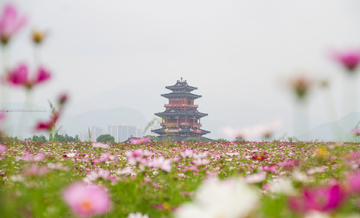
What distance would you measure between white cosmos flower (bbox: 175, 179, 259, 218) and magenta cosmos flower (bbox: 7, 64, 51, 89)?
95 centimetres

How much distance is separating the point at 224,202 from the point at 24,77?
3.49 ft

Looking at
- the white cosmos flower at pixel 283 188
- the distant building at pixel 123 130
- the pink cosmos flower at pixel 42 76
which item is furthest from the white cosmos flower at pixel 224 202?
the distant building at pixel 123 130

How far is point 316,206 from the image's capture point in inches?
31.8

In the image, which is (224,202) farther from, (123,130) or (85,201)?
(123,130)

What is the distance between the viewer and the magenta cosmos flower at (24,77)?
54.2 inches

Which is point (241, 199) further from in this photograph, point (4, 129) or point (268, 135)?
point (4, 129)

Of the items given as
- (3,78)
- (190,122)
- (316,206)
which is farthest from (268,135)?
(190,122)

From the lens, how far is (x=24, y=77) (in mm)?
1374

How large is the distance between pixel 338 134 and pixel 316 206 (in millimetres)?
1264

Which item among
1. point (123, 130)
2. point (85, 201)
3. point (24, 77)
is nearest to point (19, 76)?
point (24, 77)

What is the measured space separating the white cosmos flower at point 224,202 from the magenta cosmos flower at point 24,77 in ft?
3.11

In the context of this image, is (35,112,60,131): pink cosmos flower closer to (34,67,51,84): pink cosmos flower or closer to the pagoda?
(34,67,51,84): pink cosmos flower

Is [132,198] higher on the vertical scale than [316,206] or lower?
lower

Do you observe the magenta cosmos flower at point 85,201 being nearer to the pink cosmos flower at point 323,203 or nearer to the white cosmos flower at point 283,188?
the pink cosmos flower at point 323,203
